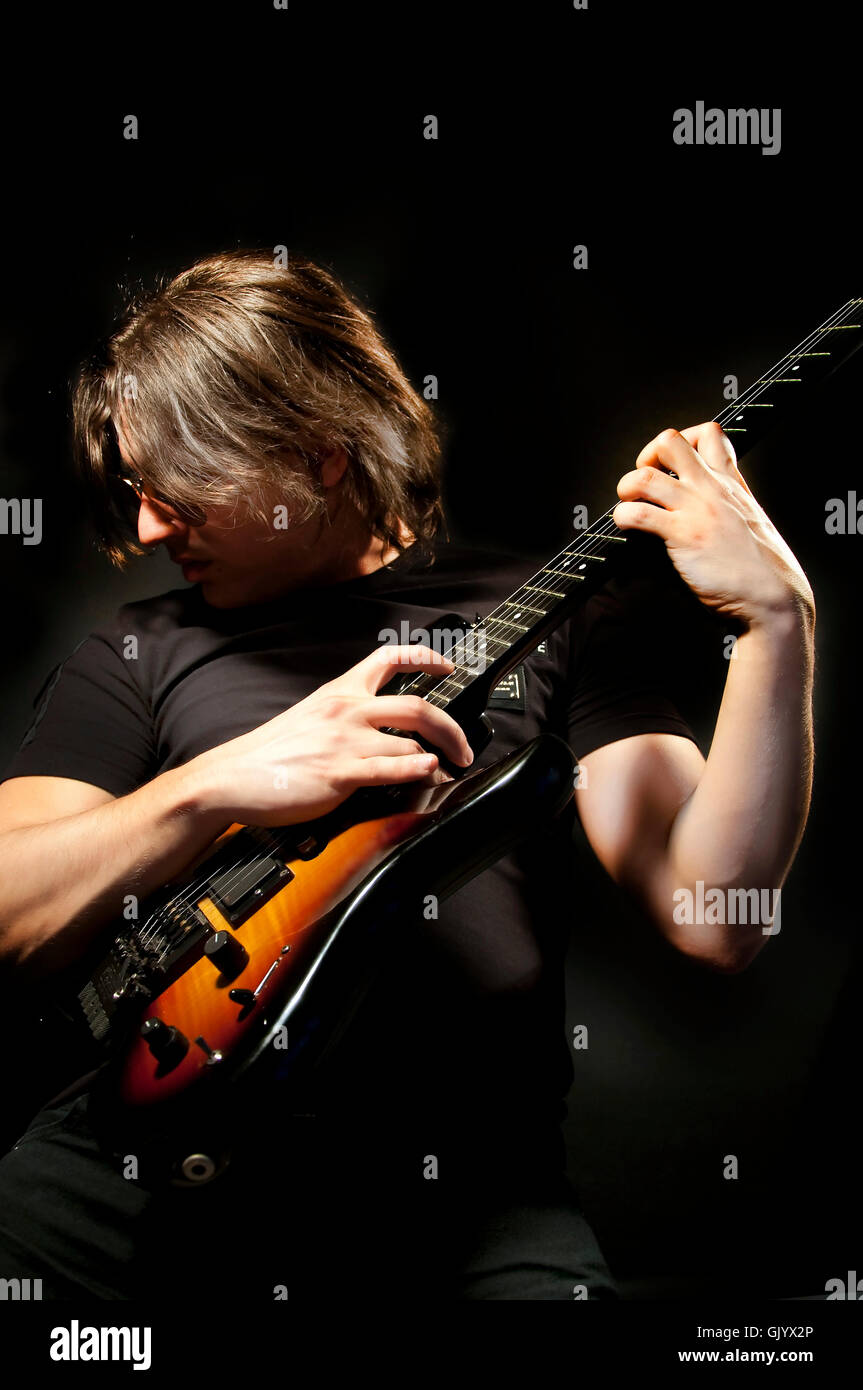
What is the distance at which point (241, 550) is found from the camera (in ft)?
4.76

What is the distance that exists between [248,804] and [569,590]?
498 mm

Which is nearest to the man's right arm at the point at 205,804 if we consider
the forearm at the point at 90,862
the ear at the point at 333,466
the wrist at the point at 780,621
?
the forearm at the point at 90,862

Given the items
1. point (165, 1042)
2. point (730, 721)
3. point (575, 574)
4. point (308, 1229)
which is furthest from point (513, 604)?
point (308, 1229)

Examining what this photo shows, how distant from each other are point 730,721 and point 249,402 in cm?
95

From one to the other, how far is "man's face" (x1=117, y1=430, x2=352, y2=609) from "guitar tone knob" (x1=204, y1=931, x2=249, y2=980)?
0.66m

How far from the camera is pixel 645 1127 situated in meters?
1.89

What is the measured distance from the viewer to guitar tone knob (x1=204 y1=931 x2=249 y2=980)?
39.9 inches

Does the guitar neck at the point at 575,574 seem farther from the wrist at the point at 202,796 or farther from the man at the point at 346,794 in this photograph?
the wrist at the point at 202,796

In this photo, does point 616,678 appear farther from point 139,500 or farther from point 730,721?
point 139,500

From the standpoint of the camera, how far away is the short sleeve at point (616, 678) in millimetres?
1304

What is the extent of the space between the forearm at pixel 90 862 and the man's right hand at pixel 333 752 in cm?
5

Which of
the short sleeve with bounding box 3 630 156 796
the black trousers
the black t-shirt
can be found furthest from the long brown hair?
the black trousers

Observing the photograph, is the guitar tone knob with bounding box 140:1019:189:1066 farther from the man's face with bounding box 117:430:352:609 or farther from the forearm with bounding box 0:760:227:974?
the man's face with bounding box 117:430:352:609

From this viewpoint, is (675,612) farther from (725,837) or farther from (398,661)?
(398,661)
